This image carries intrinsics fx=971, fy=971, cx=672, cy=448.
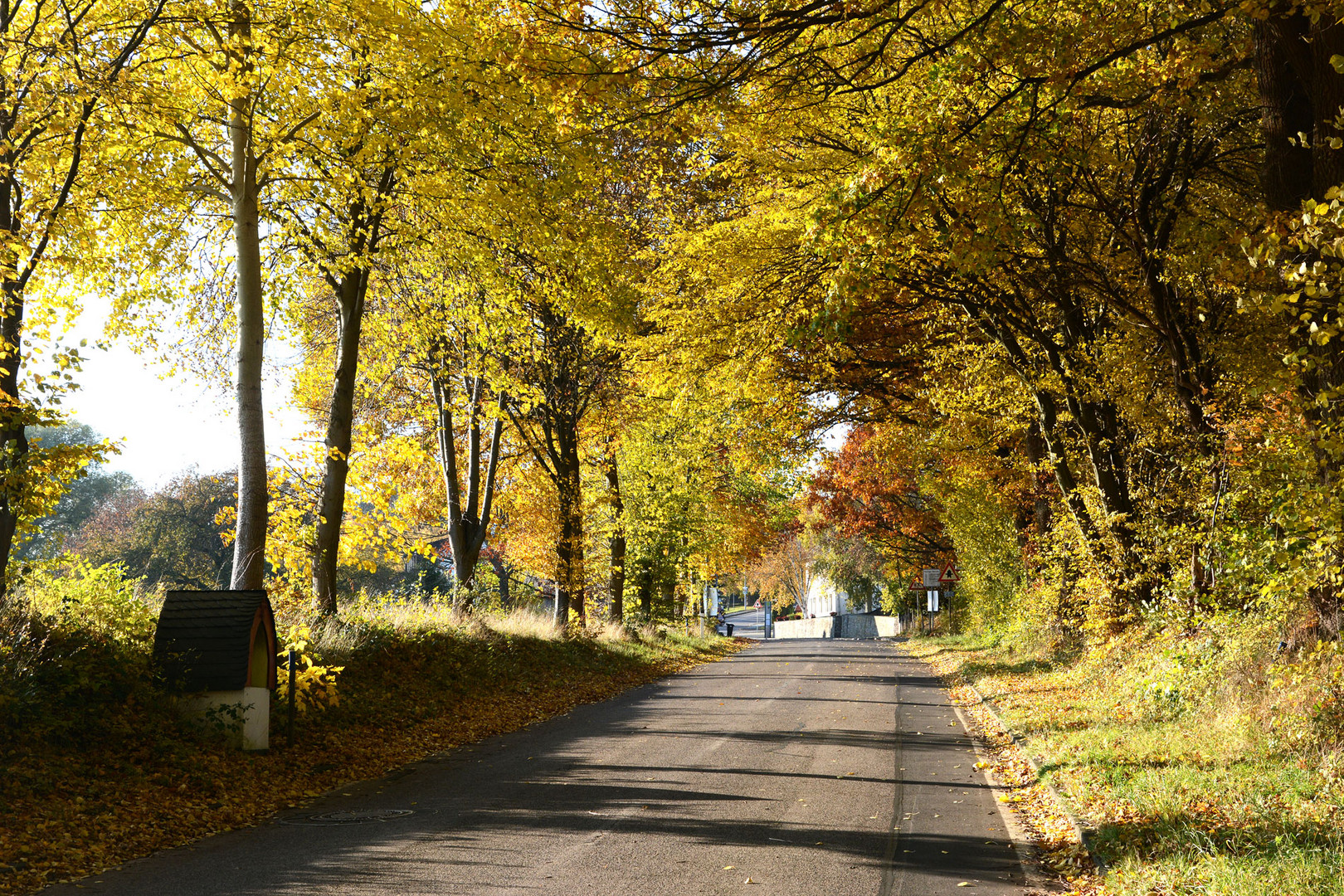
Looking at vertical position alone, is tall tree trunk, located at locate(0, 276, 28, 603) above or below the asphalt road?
above

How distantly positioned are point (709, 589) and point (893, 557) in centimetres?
2101

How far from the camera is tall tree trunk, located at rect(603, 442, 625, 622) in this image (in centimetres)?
2970

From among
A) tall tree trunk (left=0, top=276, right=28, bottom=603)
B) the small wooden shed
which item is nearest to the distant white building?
the small wooden shed

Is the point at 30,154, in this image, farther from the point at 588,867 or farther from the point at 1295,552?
the point at 1295,552

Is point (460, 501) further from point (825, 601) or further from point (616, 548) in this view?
point (825, 601)

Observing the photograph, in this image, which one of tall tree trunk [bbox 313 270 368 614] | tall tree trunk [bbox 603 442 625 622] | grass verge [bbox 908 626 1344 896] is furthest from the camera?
tall tree trunk [bbox 603 442 625 622]

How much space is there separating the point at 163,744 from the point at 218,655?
1161 mm

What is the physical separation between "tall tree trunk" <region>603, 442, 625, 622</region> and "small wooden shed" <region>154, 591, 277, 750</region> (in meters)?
19.0

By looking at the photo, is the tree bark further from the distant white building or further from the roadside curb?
the distant white building

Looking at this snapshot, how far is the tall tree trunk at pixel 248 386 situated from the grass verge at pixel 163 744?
1.59 metres

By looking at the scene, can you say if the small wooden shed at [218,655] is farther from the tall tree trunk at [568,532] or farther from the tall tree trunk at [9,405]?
the tall tree trunk at [568,532]

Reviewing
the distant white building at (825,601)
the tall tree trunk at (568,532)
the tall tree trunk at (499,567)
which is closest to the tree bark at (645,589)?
the tall tree trunk at (568,532)

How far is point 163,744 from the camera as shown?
9.01m

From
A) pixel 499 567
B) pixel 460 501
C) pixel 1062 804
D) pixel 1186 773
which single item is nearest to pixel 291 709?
pixel 1062 804
